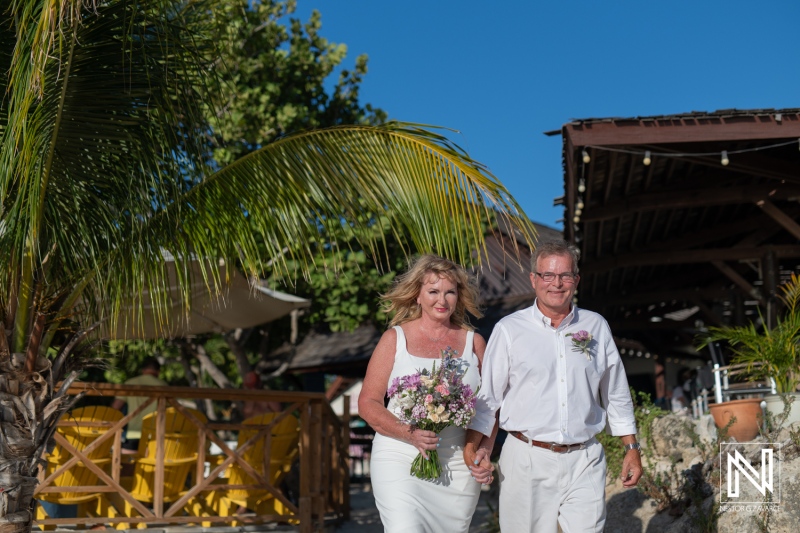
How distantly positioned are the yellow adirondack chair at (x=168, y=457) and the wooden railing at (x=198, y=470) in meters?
0.08

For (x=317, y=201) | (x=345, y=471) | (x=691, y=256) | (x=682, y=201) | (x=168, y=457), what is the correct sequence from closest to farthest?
(x=317, y=201), (x=168, y=457), (x=345, y=471), (x=682, y=201), (x=691, y=256)

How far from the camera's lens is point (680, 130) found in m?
9.04

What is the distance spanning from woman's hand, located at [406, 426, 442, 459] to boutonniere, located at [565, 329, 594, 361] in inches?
30.0

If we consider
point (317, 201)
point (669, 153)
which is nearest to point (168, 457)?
point (317, 201)

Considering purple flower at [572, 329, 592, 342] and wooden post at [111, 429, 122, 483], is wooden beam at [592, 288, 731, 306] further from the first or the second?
purple flower at [572, 329, 592, 342]

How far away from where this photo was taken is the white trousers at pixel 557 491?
13.2 feet

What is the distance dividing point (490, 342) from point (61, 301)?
2533mm

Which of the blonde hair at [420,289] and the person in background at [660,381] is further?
the person in background at [660,381]

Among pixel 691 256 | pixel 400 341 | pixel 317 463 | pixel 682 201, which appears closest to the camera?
pixel 400 341

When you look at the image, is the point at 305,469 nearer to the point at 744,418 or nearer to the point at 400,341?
the point at 744,418

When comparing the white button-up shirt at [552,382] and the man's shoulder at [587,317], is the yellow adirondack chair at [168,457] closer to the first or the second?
the white button-up shirt at [552,382]

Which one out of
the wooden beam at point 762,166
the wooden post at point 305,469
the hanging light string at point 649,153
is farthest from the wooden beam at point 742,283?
the wooden post at point 305,469

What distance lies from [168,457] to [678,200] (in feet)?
23.9

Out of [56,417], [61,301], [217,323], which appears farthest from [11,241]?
[217,323]
